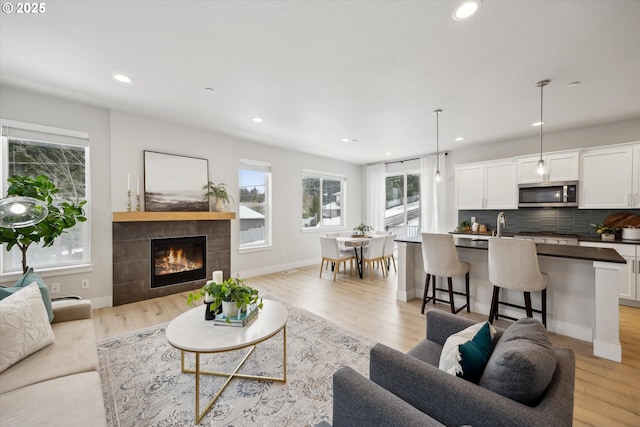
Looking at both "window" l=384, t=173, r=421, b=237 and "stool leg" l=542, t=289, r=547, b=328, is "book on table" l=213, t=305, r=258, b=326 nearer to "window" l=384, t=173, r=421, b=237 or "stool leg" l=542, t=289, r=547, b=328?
"stool leg" l=542, t=289, r=547, b=328

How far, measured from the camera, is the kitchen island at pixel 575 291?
2281 mm

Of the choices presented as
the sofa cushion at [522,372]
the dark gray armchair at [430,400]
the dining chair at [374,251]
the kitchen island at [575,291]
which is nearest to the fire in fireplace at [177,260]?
the dining chair at [374,251]

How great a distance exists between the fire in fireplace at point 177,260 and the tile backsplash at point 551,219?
540 centimetres

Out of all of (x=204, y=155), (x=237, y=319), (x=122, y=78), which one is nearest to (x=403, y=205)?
(x=204, y=155)

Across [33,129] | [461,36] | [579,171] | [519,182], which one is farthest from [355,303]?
[33,129]

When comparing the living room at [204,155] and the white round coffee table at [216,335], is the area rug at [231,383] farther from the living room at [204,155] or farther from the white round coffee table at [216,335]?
the living room at [204,155]

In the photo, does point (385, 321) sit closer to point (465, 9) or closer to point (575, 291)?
point (575, 291)

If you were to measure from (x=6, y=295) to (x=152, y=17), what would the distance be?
2.17 meters

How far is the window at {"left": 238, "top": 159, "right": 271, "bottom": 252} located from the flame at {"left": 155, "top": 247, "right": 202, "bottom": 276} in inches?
38.5

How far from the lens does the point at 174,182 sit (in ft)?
13.4

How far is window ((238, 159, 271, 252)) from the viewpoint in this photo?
514 cm

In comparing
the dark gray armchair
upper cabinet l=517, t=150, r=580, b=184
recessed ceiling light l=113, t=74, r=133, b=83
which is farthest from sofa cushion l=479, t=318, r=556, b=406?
upper cabinet l=517, t=150, r=580, b=184

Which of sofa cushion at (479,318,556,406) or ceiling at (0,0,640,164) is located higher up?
ceiling at (0,0,640,164)

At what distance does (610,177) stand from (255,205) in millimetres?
5816
